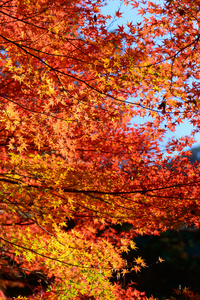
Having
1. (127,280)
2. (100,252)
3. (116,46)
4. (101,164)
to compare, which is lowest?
(127,280)

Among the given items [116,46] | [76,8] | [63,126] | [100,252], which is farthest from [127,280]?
[76,8]

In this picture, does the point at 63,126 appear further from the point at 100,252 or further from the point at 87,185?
the point at 100,252

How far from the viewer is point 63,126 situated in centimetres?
521

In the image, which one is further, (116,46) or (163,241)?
(163,241)

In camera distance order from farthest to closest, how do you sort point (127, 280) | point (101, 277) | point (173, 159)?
point (127, 280), point (173, 159), point (101, 277)

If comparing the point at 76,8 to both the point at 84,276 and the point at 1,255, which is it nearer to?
the point at 84,276

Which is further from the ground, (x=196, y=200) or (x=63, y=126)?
(x=63, y=126)

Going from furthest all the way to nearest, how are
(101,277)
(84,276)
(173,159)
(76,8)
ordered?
(173,159), (101,277), (84,276), (76,8)

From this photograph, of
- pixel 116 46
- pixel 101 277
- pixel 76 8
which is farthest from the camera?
pixel 101 277

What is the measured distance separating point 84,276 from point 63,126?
11.4 ft

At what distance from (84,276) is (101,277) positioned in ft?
2.03

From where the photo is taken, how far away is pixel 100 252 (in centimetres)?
680

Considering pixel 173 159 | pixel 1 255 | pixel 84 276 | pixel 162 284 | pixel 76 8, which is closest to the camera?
pixel 76 8

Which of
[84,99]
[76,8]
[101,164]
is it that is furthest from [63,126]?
[76,8]
